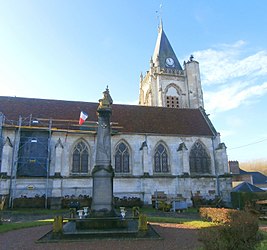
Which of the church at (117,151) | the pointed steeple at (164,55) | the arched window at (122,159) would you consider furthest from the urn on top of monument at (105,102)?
the pointed steeple at (164,55)

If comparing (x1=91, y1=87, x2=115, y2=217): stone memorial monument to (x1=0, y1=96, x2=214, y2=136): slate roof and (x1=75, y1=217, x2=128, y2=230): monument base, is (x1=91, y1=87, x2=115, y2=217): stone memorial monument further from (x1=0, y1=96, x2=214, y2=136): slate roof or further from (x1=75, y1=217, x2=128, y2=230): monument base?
(x1=0, y1=96, x2=214, y2=136): slate roof

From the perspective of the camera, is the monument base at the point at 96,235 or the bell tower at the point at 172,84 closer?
the monument base at the point at 96,235

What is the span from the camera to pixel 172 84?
120 ft

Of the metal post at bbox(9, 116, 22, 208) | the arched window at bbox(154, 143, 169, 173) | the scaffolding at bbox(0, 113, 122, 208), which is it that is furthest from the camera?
the arched window at bbox(154, 143, 169, 173)

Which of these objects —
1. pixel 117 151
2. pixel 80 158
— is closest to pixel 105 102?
pixel 80 158

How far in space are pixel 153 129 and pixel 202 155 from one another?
6.20m

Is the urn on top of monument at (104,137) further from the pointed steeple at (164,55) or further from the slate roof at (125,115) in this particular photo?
the pointed steeple at (164,55)

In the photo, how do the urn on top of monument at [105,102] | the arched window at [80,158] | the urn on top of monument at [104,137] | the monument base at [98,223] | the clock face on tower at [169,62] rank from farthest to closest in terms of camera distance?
the clock face on tower at [169,62] → the arched window at [80,158] → the urn on top of monument at [105,102] → the urn on top of monument at [104,137] → the monument base at [98,223]

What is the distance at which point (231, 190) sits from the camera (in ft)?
83.9

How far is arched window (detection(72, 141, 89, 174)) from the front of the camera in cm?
2384

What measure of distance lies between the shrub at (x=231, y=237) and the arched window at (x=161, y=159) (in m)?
19.8

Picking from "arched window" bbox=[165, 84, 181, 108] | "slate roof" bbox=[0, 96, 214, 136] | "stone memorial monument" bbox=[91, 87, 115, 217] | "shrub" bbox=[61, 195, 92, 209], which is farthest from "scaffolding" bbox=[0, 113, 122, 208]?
"arched window" bbox=[165, 84, 181, 108]

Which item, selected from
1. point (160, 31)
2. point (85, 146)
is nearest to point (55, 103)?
point (85, 146)

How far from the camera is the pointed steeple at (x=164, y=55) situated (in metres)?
38.1
